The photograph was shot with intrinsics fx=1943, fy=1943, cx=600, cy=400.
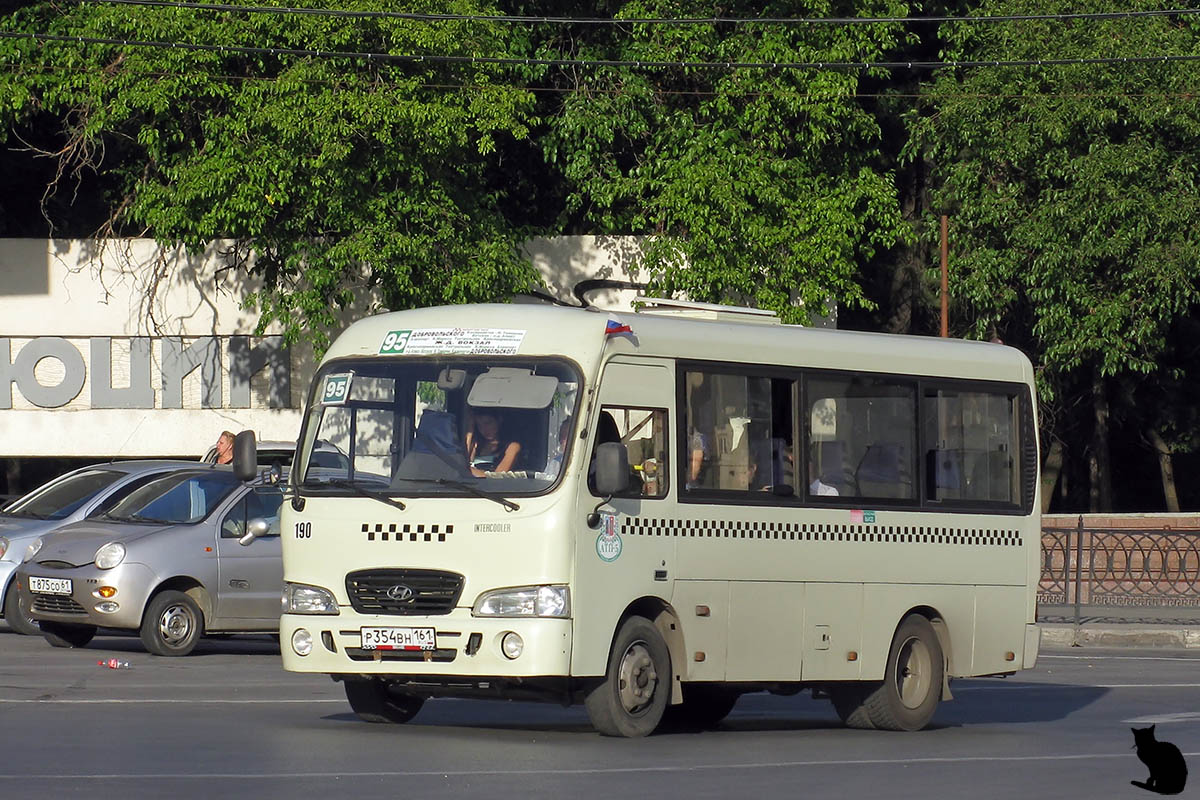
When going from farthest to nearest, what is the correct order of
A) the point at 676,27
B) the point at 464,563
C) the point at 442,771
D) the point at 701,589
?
the point at 676,27 → the point at 701,589 → the point at 464,563 → the point at 442,771

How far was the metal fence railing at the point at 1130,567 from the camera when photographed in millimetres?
25031

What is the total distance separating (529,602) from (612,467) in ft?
2.85

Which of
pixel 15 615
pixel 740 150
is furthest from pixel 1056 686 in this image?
pixel 740 150

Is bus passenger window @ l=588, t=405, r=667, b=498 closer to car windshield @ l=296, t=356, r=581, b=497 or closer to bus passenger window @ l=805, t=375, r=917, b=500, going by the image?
car windshield @ l=296, t=356, r=581, b=497

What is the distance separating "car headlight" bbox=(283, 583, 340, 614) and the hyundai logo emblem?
1.30 feet

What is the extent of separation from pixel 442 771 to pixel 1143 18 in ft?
71.4

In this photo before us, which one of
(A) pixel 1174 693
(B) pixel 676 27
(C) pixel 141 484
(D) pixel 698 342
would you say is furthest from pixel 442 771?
(B) pixel 676 27

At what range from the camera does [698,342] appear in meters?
11.8

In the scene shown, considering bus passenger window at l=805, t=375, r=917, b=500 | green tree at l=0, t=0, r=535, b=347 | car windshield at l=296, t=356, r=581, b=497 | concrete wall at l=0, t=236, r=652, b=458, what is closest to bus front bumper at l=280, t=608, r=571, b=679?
car windshield at l=296, t=356, r=581, b=497

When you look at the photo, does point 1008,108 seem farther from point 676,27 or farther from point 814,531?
point 814,531

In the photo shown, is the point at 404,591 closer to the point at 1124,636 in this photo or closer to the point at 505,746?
the point at 505,746

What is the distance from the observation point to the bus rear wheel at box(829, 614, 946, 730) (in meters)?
12.8

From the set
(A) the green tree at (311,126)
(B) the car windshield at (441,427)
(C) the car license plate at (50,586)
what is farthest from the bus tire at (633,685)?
(A) the green tree at (311,126)

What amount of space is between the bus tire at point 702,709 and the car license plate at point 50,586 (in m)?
6.64
